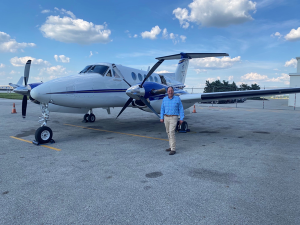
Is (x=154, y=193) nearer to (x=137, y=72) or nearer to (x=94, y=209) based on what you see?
(x=94, y=209)

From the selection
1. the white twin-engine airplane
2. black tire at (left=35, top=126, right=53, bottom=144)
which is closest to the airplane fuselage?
the white twin-engine airplane

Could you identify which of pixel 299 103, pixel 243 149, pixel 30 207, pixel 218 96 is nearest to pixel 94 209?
pixel 30 207

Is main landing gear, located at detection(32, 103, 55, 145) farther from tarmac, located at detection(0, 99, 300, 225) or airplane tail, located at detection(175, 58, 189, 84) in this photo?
airplane tail, located at detection(175, 58, 189, 84)

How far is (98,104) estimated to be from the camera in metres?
8.66

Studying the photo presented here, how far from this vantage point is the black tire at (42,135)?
22.4 feet

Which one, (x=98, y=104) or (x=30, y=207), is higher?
(x=98, y=104)

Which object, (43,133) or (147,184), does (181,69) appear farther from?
(147,184)

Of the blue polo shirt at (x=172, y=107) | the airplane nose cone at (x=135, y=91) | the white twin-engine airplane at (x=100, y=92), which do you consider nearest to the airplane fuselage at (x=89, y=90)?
the white twin-engine airplane at (x=100, y=92)

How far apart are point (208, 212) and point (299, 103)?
110ft

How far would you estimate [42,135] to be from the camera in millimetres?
6949

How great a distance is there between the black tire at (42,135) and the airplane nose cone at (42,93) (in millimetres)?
961

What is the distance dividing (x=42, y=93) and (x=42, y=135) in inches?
55.5

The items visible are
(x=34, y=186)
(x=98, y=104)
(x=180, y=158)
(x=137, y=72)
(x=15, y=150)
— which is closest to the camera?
(x=34, y=186)

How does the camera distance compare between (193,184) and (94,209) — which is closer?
(94,209)
